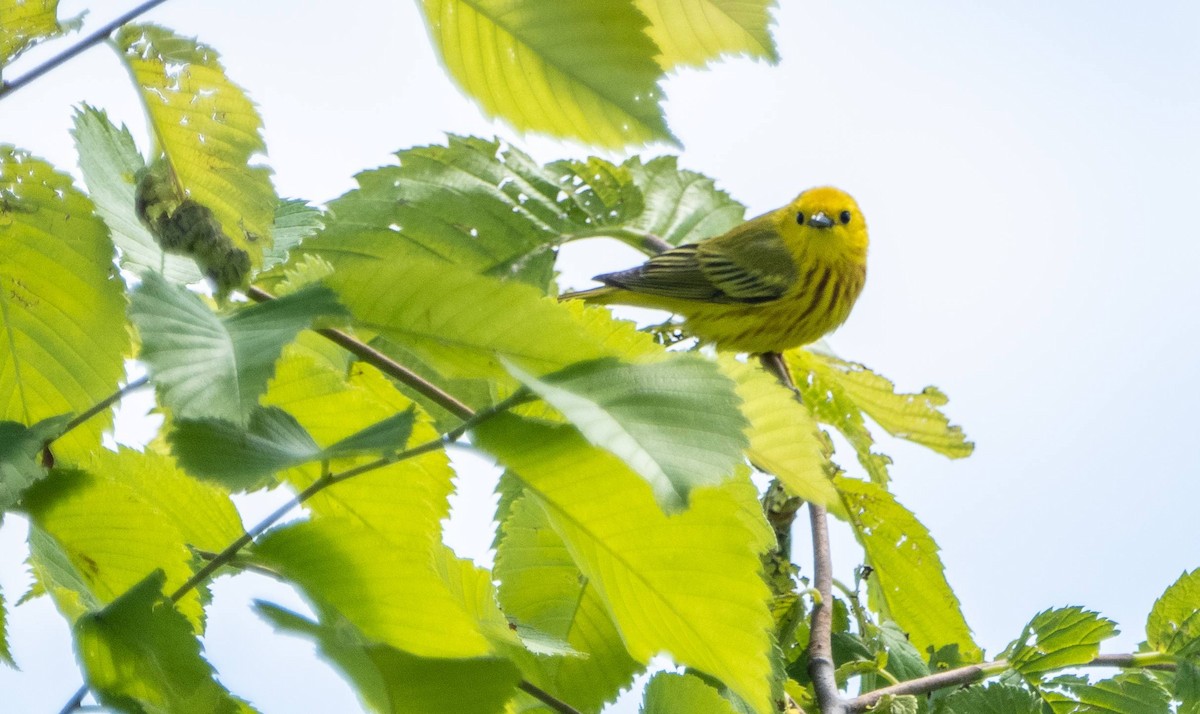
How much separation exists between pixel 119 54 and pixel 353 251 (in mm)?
378

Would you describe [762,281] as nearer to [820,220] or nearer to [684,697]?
[820,220]

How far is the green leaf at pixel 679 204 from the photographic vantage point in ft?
5.60

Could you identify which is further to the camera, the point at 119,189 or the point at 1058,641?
the point at 1058,641

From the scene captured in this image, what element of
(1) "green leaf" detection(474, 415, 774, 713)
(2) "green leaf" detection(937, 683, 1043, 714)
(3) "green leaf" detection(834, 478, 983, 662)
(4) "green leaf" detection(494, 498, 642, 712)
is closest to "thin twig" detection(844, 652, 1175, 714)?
(2) "green leaf" detection(937, 683, 1043, 714)

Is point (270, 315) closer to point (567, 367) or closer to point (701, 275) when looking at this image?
point (567, 367)

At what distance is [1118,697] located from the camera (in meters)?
1.39

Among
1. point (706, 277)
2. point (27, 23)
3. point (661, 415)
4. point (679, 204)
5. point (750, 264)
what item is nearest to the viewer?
point (661, 415)

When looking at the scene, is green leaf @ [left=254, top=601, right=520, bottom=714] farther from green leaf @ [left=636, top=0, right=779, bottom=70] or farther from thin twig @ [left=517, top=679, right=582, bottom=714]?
green leaf @ [left=636, top=0, right=779, bottom=70]

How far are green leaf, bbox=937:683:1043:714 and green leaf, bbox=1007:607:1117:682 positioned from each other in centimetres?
3

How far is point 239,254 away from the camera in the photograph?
647 mm

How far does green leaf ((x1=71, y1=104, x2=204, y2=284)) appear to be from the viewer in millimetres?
723

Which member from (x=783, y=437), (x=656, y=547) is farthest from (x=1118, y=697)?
(x=656, y=547)

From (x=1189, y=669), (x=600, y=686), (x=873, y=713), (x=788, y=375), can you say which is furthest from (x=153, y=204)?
(x=788, y=375)

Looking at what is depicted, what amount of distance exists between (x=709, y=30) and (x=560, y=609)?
1.58 feet
